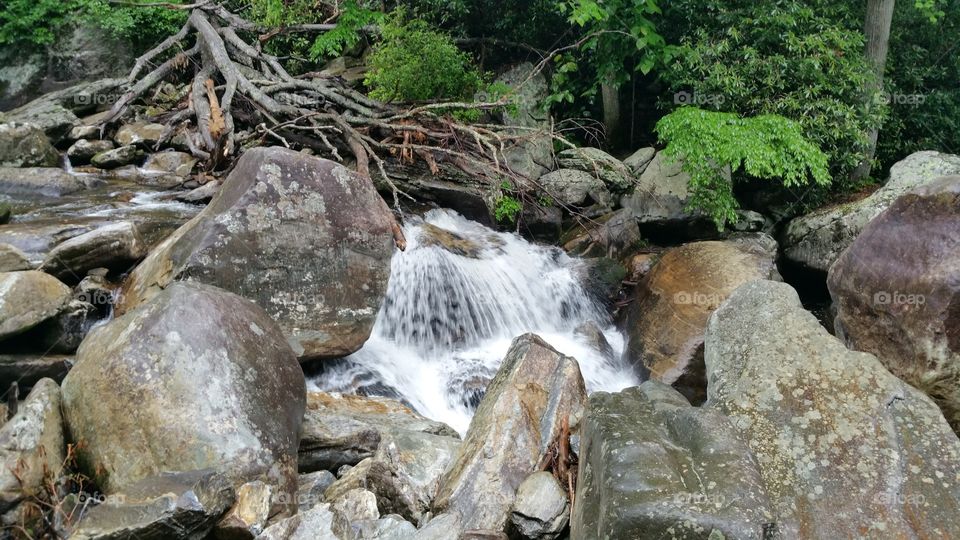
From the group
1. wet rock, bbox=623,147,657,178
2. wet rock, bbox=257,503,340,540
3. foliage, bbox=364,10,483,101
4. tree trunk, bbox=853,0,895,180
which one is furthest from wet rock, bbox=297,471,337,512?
tree trunk, bbox=853,0,895,180

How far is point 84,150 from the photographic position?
1128 cm

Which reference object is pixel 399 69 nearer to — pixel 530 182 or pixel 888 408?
pixel 530 182

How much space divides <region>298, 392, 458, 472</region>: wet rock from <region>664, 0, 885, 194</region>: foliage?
6.80 m

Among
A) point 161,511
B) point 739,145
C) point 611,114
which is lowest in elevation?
point 161,511

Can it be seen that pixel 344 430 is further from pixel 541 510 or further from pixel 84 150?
pixel 84 150

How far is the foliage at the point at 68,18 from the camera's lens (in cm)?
1478

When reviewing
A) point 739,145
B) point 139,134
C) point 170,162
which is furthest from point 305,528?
point 139,134

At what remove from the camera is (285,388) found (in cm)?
484

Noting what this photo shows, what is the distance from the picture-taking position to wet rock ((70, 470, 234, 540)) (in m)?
3.53

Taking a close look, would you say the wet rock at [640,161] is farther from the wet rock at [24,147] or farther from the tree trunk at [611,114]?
the wet rock at [24,147]

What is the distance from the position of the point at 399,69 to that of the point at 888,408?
875 centimetres

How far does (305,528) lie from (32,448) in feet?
5.75

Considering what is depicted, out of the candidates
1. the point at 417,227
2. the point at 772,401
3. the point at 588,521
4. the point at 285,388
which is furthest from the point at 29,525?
the point at 417,227

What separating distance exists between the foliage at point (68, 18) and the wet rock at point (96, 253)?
10185 millimetres
